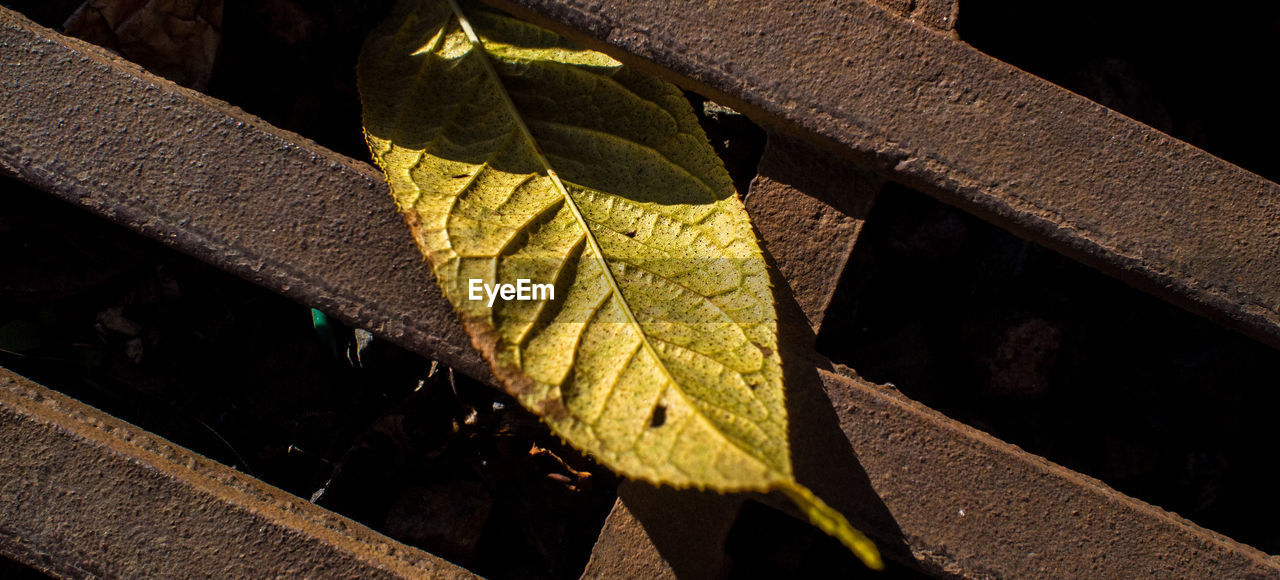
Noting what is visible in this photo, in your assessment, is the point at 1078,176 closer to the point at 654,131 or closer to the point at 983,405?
the point at 983,405

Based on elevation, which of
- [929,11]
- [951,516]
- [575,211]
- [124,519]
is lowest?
[124,519]

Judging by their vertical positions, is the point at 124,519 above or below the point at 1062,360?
below

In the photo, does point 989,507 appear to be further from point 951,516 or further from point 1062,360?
point 1062,360

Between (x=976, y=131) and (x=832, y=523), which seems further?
(x=976, y=131)

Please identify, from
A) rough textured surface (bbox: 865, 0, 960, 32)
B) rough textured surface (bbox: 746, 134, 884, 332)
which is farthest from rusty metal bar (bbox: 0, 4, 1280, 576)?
rough textured surface (bbox: 865, 0, 960, 32)

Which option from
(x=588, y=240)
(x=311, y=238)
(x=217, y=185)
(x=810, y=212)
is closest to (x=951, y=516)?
(x=810, y=212)
